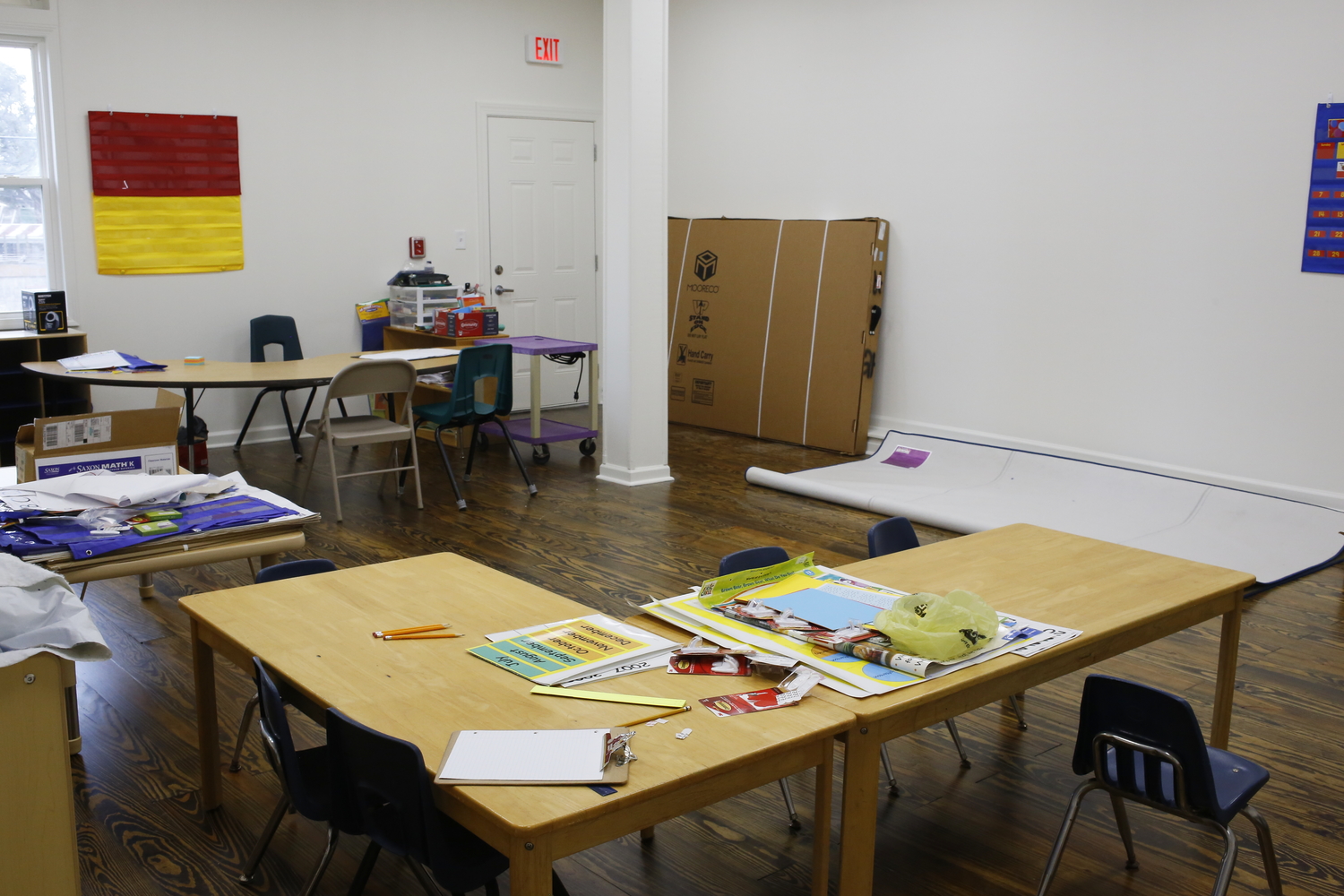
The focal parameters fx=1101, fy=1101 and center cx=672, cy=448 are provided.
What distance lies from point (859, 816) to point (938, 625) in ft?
1.40

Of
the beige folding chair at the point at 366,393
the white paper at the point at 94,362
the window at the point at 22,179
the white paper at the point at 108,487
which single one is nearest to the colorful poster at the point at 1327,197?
the beige folding chair at the point at 366,393

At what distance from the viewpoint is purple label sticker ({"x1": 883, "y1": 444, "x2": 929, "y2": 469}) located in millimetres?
7000

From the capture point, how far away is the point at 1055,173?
6602 mm

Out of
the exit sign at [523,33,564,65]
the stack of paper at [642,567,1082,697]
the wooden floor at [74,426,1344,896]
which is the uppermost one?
the exit sign at [523,33,564,65]

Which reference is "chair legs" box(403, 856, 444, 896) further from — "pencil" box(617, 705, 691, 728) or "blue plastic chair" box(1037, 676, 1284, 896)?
"blue plastic chair" box(1037, 676, 1284, 896)

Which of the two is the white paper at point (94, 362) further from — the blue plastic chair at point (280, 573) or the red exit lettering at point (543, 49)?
the red exit lettering at point (543, 49)

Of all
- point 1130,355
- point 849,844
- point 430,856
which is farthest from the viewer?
point 1130,355

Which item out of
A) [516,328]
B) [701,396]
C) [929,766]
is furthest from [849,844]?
[516,328]

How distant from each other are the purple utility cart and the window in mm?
2773

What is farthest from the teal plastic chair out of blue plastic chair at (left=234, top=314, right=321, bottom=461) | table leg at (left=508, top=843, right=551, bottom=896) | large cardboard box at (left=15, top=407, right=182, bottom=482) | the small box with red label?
table leg at (left=508, top=843, right=551, bottom=896)

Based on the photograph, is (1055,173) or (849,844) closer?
(849,844)

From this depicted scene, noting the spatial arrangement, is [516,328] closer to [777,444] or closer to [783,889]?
[777,444]

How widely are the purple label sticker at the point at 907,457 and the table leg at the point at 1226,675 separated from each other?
4.02m

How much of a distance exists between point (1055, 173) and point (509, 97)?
419 cm
